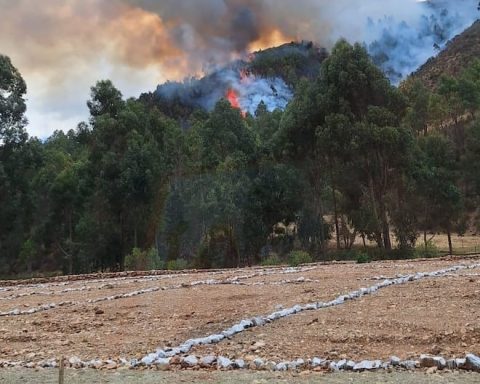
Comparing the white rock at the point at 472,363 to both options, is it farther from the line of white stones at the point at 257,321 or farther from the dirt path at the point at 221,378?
the line of white stones at the point at 257,321

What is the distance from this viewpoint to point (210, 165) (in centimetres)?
4675

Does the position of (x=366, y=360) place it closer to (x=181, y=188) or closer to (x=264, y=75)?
(x=181, y=188)

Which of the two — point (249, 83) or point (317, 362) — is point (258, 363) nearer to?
point (317, 362)

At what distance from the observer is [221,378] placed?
652cm

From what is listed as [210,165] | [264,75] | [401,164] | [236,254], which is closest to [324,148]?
[401,164]

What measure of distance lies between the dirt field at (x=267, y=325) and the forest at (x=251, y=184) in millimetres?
16666

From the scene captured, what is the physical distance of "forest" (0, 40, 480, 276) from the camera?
33.4 m

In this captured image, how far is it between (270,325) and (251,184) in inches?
1109

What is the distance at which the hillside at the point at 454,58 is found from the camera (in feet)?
331

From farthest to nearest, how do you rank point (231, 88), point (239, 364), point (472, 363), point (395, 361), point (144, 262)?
point (231, 88) → point (144, 262) → point (239, 364) → point (395, 361) → point (472, 363)

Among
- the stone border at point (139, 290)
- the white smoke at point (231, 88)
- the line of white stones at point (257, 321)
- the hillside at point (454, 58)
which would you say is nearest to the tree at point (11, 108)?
the stone border at point (139, 290)

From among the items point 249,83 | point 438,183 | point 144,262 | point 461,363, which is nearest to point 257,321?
point 461,363

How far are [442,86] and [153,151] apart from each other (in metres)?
38.7

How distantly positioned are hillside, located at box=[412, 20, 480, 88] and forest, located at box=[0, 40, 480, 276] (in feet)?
197
